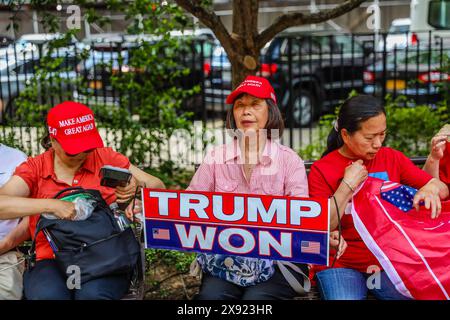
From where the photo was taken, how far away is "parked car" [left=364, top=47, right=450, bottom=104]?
7589 millimetres

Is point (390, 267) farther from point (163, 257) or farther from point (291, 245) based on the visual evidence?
point (163, 257)

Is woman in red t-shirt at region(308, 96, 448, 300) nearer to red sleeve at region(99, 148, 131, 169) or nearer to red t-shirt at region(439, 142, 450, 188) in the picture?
red t-shirt at region(439, 142, 450, 188)

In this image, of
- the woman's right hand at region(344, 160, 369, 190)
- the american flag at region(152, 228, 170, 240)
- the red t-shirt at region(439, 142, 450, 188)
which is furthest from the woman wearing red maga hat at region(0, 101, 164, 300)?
the red t-shirt at region(439, 142, 450, 188)

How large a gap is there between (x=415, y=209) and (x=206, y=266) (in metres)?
1.06

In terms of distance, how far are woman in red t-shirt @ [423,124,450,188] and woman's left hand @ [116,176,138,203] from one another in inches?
62.0

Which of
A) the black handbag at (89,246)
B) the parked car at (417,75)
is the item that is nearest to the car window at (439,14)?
the parked car at (417,75)

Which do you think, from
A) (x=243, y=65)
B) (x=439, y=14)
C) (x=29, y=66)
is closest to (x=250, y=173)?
(x=243, y=65)

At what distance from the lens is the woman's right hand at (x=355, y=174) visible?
124 inches

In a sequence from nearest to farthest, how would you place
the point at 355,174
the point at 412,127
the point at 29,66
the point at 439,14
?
the point at 355,174 → the point at 412,127 → the point at 29,66 → the point at 439,14

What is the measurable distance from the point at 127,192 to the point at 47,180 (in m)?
0.43

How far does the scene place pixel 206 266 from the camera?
3.32 meters

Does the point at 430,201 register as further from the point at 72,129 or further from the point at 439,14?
the point at 439,14

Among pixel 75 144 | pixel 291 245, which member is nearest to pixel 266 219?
pixel 291 245

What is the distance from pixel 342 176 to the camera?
11.1 ft
